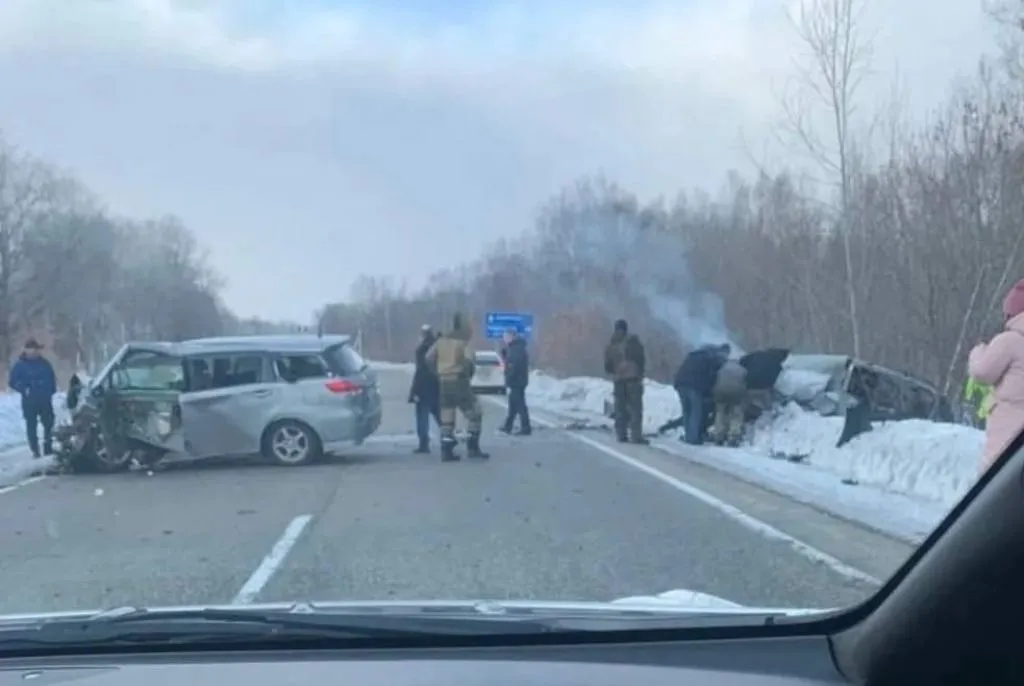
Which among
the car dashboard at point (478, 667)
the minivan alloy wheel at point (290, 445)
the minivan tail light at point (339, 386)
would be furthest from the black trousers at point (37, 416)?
the car dashboard at point (478, 667)

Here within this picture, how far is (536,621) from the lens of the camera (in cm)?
328

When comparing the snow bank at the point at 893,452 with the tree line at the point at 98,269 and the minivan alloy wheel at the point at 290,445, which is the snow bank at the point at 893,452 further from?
the minivan alloy wheel at the point at 290,445

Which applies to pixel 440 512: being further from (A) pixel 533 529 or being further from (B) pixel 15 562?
(B) pixel 15 562

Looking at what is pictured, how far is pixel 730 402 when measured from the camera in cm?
2164

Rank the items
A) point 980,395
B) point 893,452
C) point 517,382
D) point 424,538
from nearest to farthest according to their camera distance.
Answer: point 980,395
point 424,538
point 893,452
point 517,382

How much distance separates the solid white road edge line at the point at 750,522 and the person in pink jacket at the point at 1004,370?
115 centimetres

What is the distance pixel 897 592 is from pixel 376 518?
31.5 feet

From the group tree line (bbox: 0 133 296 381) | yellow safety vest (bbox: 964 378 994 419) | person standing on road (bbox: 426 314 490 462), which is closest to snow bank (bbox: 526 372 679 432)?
person standing on road (bbox: 426 314 490 462)

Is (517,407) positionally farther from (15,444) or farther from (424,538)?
(424,538)

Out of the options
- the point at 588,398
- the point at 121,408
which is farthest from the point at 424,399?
the point at 588,398

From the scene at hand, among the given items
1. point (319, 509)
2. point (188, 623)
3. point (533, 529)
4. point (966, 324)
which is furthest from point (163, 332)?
point (188, 623)

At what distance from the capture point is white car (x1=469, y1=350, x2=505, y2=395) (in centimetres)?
2257

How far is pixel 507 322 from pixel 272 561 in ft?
9.02

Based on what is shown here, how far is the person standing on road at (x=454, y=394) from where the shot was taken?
1914cm
